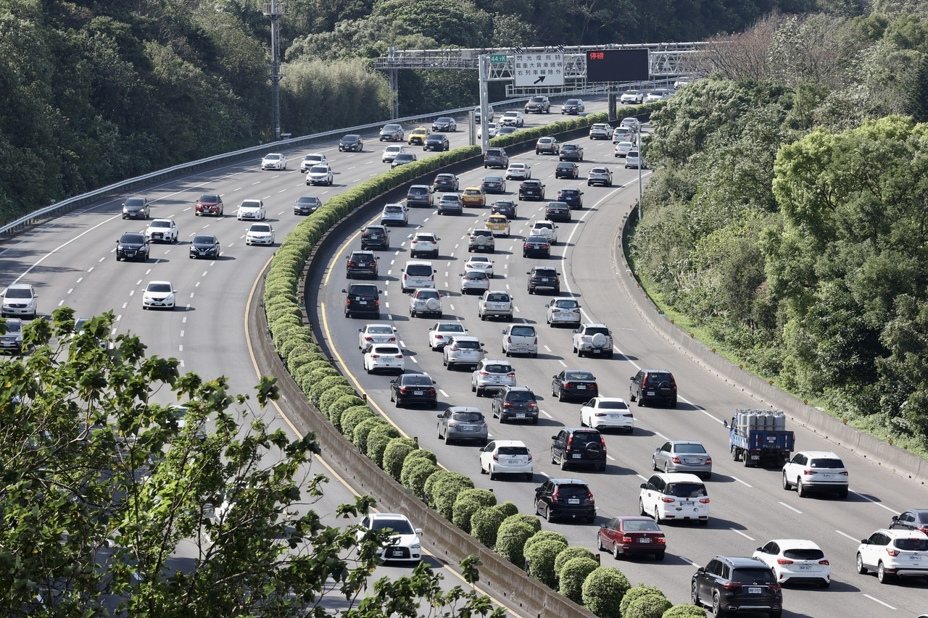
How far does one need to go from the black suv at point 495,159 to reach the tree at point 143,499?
110 metres

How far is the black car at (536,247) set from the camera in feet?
315

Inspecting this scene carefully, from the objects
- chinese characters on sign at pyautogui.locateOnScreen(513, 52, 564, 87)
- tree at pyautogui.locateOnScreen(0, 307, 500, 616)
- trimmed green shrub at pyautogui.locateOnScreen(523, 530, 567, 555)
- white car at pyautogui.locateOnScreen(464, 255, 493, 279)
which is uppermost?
tree at pyautogui.locateOnScreen(0, 307, 500, 616)

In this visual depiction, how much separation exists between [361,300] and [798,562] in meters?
41.1

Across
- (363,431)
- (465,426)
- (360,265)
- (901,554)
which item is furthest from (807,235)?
(901,554)

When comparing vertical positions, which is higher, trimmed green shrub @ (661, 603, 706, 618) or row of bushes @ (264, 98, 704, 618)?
trimmed green shrub @ (661, 603, 706, 618)

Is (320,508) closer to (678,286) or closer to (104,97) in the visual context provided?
(678,286)

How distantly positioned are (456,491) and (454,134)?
109 metres

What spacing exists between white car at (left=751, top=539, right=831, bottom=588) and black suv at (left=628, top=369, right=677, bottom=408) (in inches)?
934

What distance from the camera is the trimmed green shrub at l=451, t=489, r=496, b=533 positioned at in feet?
139

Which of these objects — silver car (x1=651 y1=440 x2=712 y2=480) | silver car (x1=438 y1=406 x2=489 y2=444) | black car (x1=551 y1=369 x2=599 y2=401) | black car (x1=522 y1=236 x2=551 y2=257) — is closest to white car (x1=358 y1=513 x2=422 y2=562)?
silver car (x1=651 y1=440 x2=712 y2=480)

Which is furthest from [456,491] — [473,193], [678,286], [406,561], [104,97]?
[104,97]

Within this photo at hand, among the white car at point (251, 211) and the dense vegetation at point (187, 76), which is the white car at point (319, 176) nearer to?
the white car at point (251, 211)

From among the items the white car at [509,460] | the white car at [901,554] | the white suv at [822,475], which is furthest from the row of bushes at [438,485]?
the white suv at [822,475]

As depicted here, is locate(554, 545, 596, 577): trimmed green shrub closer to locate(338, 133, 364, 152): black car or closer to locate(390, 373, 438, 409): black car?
locate(390, 373, 438, 409): black car
